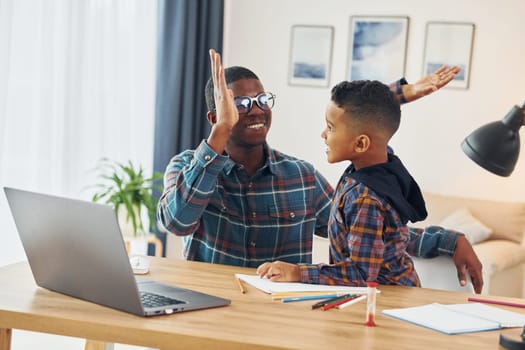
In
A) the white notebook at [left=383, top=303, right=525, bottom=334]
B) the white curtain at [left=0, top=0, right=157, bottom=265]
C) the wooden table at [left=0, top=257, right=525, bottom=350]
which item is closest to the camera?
the wooden table at [left=0, top=257, right=525, bottom=350]

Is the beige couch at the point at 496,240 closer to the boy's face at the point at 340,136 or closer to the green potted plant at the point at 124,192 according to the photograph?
the green potted plant at the point at 124,192

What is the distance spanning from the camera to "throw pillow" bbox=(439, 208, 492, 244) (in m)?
4.86

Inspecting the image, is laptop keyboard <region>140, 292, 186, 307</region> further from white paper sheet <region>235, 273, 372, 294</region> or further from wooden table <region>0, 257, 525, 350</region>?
white paper sheet <region>235, 273, 372, 294</region>

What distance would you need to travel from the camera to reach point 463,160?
17.8ft

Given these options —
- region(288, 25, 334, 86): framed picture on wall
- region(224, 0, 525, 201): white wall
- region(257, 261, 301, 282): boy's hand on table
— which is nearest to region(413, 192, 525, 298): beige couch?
region(224, 0, 525, 201): white wall

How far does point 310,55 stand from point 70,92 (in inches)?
87.7

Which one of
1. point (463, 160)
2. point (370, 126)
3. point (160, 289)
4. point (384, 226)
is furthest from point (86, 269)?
point (463, 160)

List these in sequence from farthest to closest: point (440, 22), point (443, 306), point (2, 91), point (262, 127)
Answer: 1. point (440, 22)
2. point (2, 91)
3. point (262, 127)
4. point (443, 306)

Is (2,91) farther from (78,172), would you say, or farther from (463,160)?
(463,160)

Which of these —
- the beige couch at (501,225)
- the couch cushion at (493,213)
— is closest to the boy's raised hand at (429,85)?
the beige couch at (501,225)

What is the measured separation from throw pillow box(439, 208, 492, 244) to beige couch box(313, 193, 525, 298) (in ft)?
0.19

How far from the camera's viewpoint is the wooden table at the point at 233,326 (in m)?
1.28

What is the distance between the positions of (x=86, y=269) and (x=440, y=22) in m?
4.45

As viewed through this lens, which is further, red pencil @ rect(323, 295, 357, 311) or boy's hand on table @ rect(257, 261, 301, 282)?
boy's hand on table @ rect(257, 261, 301, 282)
